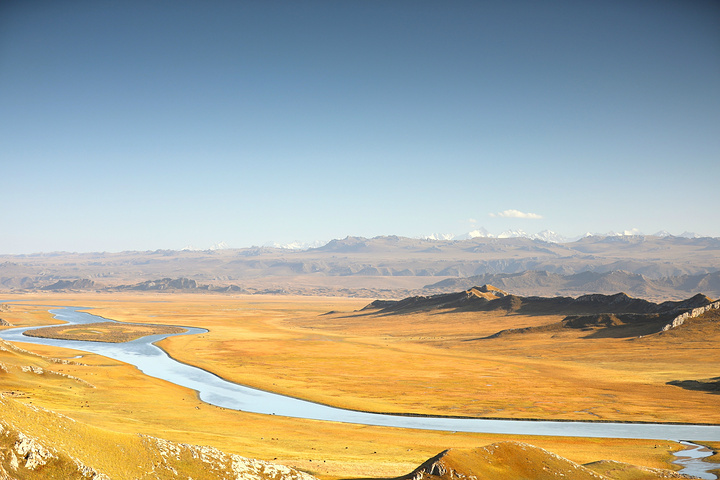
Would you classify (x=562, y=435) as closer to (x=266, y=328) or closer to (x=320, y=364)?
(x=320, y=364)

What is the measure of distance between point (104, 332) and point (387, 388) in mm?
91047

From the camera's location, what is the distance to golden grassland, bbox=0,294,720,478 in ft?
130

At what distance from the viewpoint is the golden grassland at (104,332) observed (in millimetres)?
118312

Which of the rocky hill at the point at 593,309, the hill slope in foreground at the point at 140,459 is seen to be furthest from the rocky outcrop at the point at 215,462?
the rocky hill at the point at 593,309

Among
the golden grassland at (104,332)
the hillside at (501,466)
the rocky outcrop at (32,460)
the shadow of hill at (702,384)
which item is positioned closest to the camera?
the rocky outcrop at (32,460)

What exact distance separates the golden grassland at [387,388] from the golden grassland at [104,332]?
16.5 metres

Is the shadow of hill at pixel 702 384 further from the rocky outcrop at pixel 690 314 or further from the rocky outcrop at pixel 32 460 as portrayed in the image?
the rocky outcrop at pixel 32 460

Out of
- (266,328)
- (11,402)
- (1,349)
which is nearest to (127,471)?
(11,402)

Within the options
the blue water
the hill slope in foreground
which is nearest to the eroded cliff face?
the hill slope in foreground

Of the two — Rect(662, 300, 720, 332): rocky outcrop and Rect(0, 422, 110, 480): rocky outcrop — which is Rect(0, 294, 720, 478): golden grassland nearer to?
Rect(662, 300, 720, 332): rocky outcrop

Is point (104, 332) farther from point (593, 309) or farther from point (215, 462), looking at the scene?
point (593, 309)

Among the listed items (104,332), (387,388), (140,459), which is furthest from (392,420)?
(104,332)

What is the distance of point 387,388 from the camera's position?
67.4m

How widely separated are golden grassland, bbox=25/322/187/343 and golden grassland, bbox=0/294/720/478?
16.5 metres
